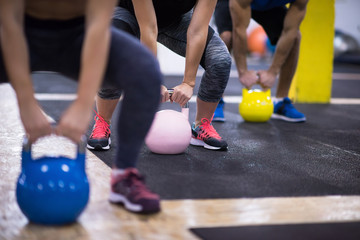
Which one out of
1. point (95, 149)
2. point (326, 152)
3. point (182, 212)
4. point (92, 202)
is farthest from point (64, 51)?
point (326, 152)

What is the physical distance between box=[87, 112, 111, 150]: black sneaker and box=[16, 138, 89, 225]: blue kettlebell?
3.06ft

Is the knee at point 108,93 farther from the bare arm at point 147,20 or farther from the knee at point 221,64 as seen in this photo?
the knee at point 221,64

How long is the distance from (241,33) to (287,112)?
0.71 meters

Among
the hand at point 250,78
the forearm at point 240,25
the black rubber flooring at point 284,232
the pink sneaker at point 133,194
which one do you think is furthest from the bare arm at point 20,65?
the hand at point 250,78

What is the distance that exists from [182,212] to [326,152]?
1.23 meters

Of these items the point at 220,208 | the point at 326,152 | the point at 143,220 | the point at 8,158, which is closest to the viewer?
the point at 143,220

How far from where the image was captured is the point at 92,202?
5.04 ft

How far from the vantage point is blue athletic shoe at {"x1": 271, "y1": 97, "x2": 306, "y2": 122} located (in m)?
3.34

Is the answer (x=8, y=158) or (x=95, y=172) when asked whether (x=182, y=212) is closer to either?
(x=95, y=172)

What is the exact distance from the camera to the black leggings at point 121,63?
54.0 inches

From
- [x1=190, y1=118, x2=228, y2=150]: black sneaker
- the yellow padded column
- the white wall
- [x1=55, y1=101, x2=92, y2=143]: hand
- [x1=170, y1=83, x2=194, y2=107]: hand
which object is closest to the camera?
[x1=55, y1=101, x2=92, y2=143]: hand

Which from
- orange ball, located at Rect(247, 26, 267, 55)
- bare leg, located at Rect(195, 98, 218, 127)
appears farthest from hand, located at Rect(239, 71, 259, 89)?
orange ball, located at Rect(247, 26, 267, 55)

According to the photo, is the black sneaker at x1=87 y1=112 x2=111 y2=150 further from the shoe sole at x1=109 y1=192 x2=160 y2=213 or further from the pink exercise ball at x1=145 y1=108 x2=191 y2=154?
the shoe sole at x1=109 y1=192 x2=160 y2=213

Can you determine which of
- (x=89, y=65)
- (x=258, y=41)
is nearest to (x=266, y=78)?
(x=89, y=65)
